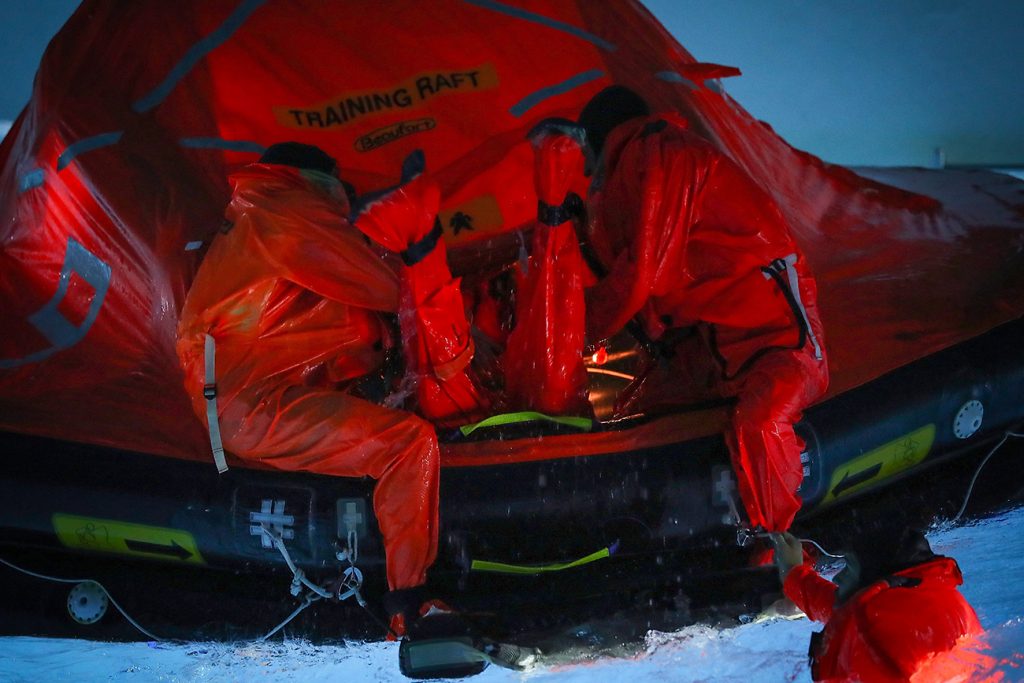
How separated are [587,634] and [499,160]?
1252 millimetres

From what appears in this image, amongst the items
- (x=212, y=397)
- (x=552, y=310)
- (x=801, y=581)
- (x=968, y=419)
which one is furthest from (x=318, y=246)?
(x=968, y=419)

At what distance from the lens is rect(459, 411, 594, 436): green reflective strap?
2.04 metres

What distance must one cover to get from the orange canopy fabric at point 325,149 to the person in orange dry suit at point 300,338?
1.25 ft

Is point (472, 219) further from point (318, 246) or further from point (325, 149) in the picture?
point (318, 246)

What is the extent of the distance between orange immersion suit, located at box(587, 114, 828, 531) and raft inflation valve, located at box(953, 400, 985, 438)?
0.38 meters

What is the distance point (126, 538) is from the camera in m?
2.06

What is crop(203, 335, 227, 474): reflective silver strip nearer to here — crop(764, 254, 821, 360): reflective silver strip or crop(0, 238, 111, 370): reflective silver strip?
crop(0, 238, 111, 370): reflective silver strip

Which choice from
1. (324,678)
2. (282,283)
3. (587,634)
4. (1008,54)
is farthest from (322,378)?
(1008,54)

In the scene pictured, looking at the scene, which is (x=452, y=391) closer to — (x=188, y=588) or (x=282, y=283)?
(x=282, y=283)

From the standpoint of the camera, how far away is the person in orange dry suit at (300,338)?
6.16 ft

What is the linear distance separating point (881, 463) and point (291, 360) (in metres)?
1.26

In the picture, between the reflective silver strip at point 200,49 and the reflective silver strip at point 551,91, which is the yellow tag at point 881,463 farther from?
the reflective silver strip at point 200,49

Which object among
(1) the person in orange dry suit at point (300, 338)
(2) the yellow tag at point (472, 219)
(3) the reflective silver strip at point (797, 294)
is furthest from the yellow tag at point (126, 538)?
(3) the reflective silver strip at point (797, 294)

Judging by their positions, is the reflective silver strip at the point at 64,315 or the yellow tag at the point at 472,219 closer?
the reflective silver strip at the point at 64,315
